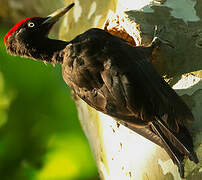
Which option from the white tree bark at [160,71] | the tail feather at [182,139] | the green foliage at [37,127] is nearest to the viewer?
the tail feather at [182,139]

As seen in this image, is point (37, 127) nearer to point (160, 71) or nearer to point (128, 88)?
point (160, 71)

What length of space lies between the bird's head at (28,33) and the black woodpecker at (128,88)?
0.22 metres

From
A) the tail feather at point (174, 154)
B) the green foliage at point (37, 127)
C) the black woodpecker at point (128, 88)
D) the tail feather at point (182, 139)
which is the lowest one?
the green foliage at point (37, 127)

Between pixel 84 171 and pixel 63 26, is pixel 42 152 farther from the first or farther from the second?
pixel 63 26

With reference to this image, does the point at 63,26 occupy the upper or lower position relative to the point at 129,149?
upper

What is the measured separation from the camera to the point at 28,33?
3.70 m

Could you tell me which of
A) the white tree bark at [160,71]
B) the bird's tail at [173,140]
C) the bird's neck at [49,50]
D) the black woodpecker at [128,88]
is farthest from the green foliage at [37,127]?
the bird's tail at [173,140]

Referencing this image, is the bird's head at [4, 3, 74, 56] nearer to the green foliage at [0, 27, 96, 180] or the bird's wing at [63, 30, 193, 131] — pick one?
the bird's wing at [63, 30, 193, 131]

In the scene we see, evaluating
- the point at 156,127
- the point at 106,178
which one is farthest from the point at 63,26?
the point at 156,127

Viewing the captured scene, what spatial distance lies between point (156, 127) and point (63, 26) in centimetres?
213

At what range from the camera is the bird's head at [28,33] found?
12.1ft

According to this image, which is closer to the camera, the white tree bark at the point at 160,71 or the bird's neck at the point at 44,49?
the white tree bark at the point at 160,71

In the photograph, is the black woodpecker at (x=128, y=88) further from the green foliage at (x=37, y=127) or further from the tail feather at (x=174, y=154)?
the green foliage at (x=37, y=127)

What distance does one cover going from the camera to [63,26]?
15.8 feet
